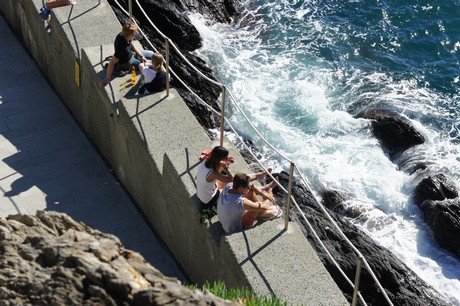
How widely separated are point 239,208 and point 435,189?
808cm

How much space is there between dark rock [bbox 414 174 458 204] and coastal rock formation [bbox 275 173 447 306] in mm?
2678

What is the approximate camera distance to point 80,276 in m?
7.47

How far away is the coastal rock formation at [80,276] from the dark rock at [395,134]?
11562 mm

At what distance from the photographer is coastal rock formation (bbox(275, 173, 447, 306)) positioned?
13.0 m

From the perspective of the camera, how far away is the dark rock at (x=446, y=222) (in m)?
16.2

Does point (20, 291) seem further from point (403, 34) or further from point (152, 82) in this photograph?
point (403, 34)

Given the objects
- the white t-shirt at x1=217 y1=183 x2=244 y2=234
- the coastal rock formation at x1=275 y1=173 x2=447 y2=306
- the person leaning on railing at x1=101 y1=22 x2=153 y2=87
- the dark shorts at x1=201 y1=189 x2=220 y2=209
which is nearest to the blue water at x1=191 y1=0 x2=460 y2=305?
the coastal rock formation at x1=275 y1=173 x2=447 y2=306

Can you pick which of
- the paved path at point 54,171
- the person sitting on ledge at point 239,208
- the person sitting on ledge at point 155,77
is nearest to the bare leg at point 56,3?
the paved path at point 54,171

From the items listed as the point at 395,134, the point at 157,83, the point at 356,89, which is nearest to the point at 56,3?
the point at 157,83

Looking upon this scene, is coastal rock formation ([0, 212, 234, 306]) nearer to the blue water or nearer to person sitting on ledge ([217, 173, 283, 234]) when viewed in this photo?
person sitting on ledge ([217, 173, 283, 234])

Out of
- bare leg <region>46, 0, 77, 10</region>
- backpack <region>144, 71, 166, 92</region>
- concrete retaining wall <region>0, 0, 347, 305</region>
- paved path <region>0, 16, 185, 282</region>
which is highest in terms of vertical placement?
bare leg <region>46, 0, 77, 10</region>

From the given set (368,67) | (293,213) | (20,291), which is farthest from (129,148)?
(368,67)

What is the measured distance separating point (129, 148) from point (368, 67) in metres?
11.2

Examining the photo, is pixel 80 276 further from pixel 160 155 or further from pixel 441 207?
pixel 441 207
